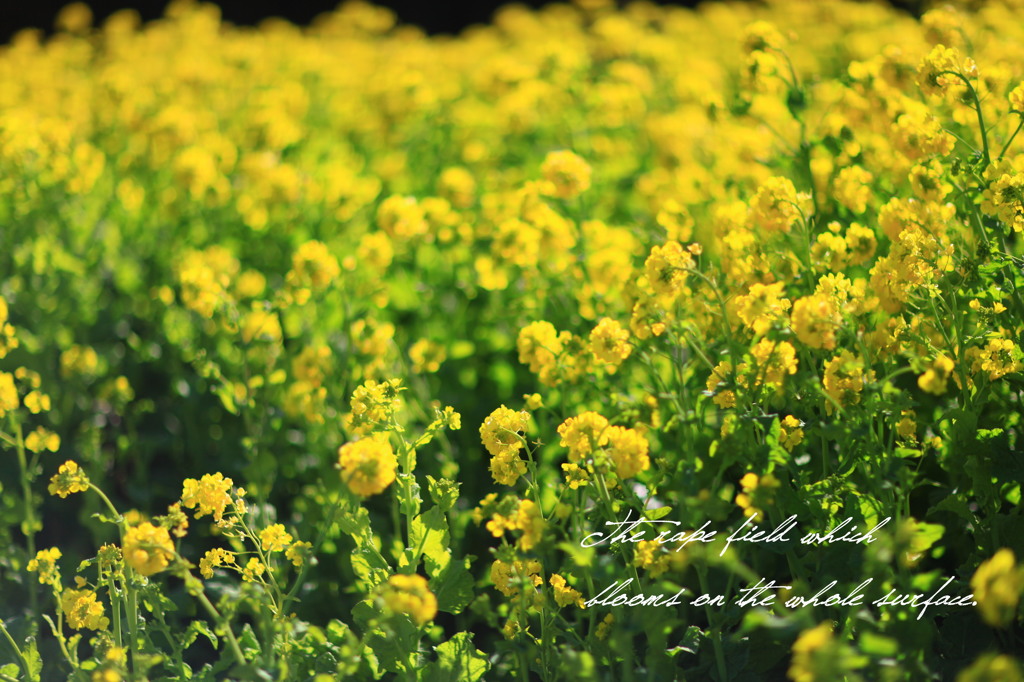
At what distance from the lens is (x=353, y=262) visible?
9.63ft

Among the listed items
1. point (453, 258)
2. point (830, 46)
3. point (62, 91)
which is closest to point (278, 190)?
point (453, 258)

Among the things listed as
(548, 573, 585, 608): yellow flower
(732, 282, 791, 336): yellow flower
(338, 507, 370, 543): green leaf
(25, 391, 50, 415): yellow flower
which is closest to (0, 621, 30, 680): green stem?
(25, 391, 50, 415): yellow flower

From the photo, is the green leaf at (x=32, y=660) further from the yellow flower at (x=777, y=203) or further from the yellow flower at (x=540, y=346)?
the yellow flower at (x=777, y=203)

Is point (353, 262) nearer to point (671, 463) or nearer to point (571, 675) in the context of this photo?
point (671, 463)

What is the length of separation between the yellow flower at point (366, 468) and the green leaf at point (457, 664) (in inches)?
18.4

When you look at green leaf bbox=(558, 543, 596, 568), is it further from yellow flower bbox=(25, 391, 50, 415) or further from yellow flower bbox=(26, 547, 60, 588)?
yellow flower bbox=(25, 391, 50, 415)

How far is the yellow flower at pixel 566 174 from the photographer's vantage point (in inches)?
110

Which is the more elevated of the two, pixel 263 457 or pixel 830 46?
pixel 830 46

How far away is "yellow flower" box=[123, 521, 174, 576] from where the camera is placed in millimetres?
1671

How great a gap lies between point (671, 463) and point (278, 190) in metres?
2.04

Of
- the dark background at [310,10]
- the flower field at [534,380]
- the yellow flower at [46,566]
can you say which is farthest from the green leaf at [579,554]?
the dark background at [310,10]

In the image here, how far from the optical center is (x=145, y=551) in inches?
66.0

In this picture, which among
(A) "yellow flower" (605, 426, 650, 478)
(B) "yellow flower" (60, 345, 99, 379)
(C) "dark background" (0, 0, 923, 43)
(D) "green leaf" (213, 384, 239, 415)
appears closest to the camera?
(A) "yellow flower" (605, 426, 650, 478)

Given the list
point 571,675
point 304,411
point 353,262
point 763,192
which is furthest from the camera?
point 353,262
